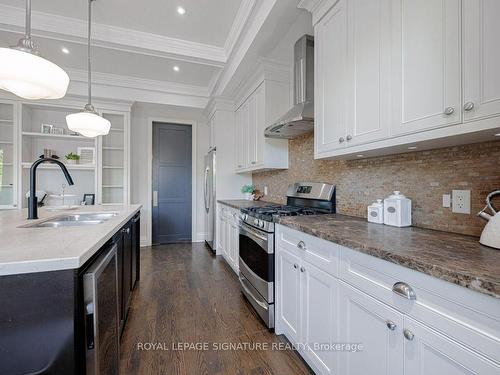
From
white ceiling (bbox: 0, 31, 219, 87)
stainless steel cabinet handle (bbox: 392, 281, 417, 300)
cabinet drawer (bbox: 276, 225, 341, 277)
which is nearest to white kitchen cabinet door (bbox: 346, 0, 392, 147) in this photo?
cabinet drawer (bbox: 276, 225, 341, 277)

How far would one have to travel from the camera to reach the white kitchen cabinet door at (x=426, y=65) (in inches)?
40.2

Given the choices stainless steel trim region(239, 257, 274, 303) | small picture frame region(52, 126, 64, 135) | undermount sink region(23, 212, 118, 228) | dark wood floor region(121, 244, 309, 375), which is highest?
small picture frame region(52, 126, 64, 135)

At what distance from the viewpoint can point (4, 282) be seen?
791 millimetres

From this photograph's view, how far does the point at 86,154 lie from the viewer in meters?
4.16

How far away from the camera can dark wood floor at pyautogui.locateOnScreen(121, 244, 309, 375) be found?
5.20ft

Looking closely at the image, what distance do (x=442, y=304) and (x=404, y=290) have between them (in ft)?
0.40

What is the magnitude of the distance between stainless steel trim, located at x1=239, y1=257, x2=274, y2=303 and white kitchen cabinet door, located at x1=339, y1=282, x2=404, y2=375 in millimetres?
756

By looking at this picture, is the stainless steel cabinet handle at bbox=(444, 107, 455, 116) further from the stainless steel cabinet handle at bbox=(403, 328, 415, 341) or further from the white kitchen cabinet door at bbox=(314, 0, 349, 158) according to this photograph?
the stainless steel cabinet handle at bbox=(403, 328, 415, 341)

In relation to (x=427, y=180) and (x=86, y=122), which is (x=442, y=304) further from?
(x=86, y=122)

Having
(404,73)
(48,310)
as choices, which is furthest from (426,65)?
(48,310)

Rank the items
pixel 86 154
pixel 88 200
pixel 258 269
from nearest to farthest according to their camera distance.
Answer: pixel 258 269, pixel 88 200, pixel 86 154

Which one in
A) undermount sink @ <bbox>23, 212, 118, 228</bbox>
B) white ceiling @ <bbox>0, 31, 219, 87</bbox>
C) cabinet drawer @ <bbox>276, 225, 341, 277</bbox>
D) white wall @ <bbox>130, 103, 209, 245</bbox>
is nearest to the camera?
cabinet drawer @ <bbox>276, 225, 341, 277</bbox>

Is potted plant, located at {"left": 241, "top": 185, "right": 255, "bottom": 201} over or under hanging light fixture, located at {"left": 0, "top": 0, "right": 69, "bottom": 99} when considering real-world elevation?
under

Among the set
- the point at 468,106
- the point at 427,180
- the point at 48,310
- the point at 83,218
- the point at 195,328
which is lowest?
the point at 195,328
